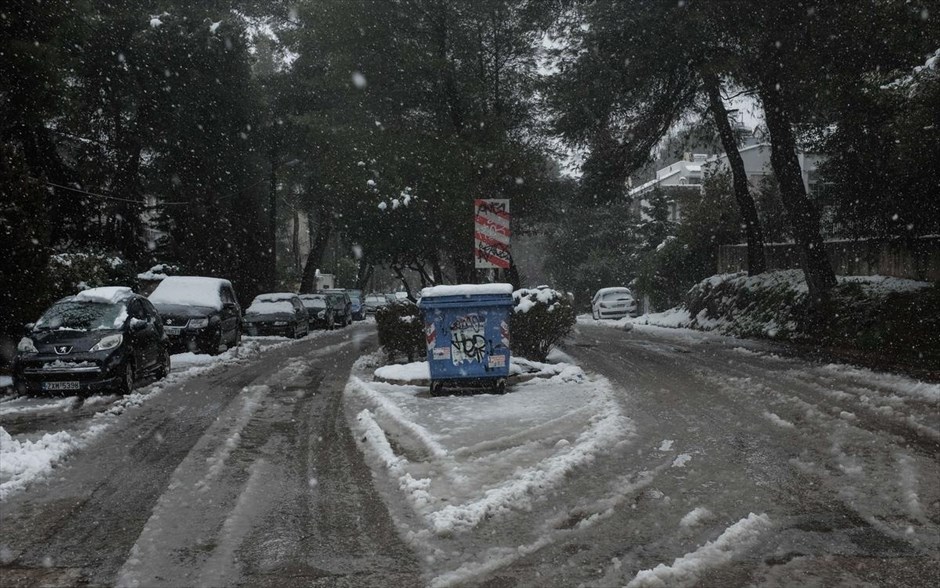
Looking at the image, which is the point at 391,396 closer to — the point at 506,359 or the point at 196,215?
the point at 506,359

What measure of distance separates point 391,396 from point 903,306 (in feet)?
38.2

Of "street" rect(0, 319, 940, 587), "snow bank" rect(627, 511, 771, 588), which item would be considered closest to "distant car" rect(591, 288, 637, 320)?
"street" rect(0, 319, 940, 587)

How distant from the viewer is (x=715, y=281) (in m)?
29.8

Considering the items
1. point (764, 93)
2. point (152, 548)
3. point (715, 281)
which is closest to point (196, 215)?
point (715, 281)

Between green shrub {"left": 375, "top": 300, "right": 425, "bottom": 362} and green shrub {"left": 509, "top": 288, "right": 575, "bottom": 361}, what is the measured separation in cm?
183

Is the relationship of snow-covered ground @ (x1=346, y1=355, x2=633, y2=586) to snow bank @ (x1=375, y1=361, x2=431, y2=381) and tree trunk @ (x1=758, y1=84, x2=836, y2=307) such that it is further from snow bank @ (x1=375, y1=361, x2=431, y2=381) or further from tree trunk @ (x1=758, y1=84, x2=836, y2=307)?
tree trunk @ (x1=758, y1=84, x2=836, y2=307)

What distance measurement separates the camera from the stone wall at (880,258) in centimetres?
1850

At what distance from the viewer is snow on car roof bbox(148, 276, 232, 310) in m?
19.9

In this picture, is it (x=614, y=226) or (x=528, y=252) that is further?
(x=528, y=252)

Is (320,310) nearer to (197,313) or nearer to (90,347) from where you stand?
(197,313)

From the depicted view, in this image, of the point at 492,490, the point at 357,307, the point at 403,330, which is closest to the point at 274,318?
the point at 403,330

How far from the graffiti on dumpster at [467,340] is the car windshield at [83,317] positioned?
579cm

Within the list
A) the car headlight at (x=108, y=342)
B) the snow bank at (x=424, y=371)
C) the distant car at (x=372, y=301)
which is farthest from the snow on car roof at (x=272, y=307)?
the distant car at (x=372, y=301)

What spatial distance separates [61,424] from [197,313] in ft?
31.3
